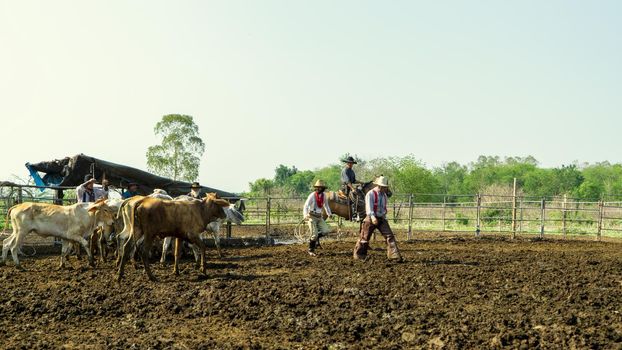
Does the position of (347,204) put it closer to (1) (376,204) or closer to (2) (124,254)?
(1) (376,204)

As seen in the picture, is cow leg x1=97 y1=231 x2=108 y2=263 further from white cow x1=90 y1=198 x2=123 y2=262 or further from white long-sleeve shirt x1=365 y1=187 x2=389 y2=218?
white long-sleeve shirt x1=365 y1=187 x2=389 y2=218

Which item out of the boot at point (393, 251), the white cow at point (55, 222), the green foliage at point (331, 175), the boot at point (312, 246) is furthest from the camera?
the green foliage at point (331, 175)

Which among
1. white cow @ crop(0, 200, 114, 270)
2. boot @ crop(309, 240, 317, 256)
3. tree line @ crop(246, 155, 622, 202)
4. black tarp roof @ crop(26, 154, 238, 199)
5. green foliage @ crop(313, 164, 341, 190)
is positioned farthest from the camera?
green foliage @ crop(313, 164, 341, 190)

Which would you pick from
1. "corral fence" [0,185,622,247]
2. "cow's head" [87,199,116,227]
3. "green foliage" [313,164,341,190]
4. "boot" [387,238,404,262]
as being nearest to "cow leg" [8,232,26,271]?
"cow's head" [87,199,116,227]

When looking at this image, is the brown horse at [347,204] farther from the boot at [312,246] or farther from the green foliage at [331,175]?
the green foliage at [331,175]

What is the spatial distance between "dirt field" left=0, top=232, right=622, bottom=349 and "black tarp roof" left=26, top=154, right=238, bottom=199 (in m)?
4.35

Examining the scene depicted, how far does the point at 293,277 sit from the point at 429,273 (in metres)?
2.36

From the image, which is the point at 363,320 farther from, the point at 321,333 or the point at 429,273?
the point at 429,273

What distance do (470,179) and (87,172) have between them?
6777cm

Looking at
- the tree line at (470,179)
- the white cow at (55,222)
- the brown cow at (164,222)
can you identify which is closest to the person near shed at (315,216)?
the brown cow at (164,222)

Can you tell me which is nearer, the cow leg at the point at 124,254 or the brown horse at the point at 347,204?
the cow leg at the point at 124,254

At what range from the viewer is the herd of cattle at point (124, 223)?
10383 mm

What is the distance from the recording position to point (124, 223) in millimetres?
11844

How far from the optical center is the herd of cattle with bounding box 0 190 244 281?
1038 centimetres
